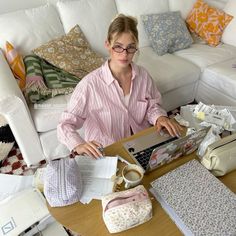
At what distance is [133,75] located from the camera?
1.33 metres

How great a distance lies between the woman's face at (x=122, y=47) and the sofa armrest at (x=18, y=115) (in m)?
0.68

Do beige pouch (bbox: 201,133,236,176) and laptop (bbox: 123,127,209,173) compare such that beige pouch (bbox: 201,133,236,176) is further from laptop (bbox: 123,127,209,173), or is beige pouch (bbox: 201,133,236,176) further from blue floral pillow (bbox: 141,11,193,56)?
blue floral pillow (bbox: 141,11,193,56)

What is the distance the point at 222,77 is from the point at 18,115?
1608 mm

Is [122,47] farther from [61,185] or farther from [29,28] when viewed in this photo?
[29,28]

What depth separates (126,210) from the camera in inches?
30.8

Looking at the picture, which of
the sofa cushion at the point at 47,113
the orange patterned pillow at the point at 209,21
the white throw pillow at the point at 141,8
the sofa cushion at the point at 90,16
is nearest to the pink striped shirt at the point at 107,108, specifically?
the sofa cushion at the point at 47,113

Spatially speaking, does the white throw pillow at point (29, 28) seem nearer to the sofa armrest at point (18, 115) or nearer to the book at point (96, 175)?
the sofa armrest at point (18, 115)

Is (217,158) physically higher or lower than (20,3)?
lower

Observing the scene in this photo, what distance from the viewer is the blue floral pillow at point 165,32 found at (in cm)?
238

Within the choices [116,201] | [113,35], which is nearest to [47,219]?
[116,201]

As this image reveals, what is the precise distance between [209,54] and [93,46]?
1.09 metres

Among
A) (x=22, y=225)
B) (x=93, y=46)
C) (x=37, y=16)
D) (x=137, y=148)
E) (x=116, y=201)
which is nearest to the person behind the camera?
(x=116, y=201)

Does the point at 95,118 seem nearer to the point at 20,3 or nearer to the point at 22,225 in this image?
the point at 22,225

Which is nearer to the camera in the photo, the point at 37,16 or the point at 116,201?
the point at 116,201
